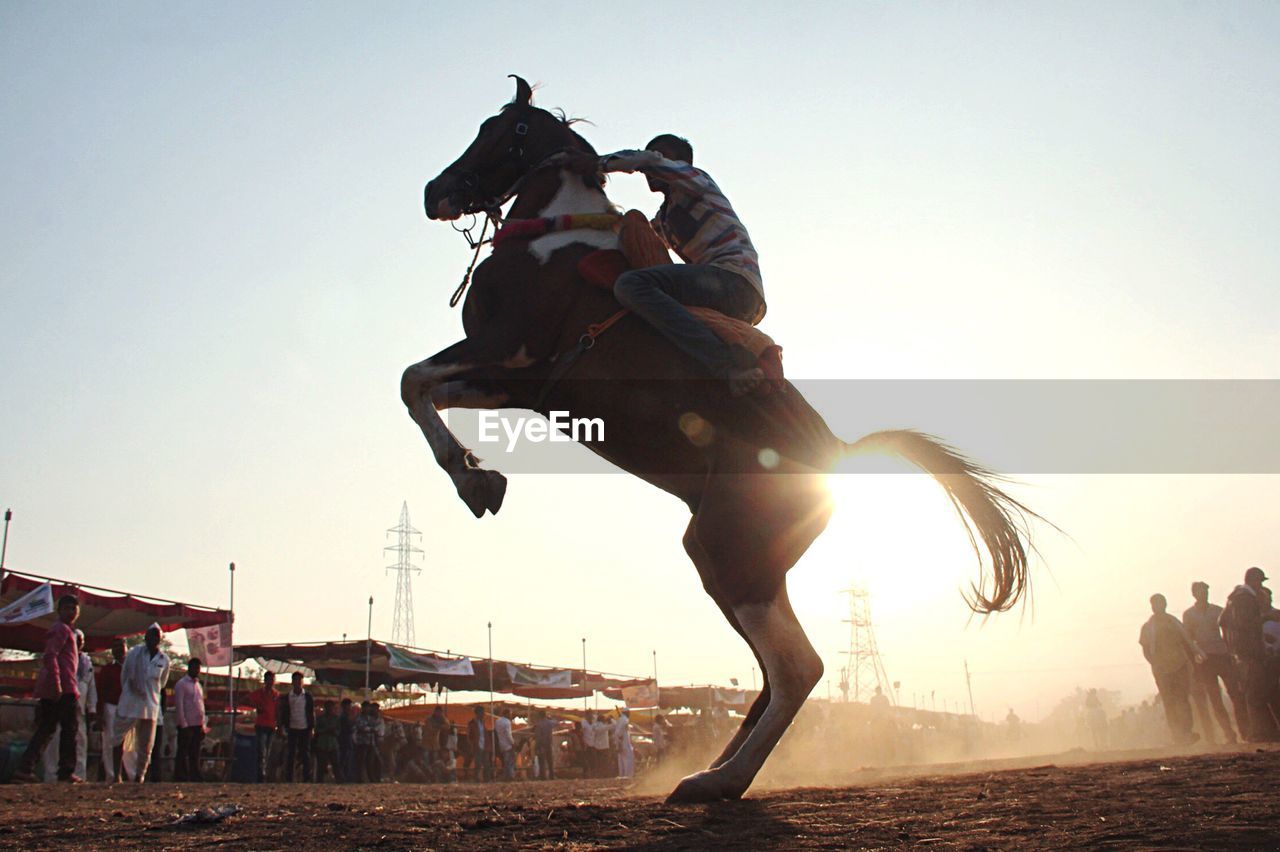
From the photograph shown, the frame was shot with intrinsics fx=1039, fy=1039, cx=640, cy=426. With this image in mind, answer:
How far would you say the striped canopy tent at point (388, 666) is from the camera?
25969 mm

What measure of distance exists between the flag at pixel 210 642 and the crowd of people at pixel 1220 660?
16.0 meters

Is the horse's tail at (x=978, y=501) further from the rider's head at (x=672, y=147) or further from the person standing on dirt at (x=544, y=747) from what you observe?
the person standing on dirt at (x=544, y=747)

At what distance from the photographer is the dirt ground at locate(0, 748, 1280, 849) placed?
322 centimetres

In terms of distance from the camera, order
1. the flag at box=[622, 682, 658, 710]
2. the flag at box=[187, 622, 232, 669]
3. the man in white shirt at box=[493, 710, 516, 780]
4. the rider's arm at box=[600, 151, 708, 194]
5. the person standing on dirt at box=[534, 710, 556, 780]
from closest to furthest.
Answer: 1. the rider's arm at box=[600, 151, 708, 194]
2. the flag at box=[187, 622, 232, 669]
3. the man in white shirt at box=[493, 710, 516, 780]
4. the person standing on dirt at box=[534, 710, 556, 780]
5. the flag at box=[622, 682, 658, 710]

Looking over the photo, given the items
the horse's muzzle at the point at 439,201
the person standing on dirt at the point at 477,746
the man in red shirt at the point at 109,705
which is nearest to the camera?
the horse's muzzle at the point at 439,201

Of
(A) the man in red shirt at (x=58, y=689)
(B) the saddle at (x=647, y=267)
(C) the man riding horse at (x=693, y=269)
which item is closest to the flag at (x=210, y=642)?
(A) the man in red shirt at (x=58, y=689)

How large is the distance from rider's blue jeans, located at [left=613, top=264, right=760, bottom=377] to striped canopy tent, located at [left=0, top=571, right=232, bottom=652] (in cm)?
1458

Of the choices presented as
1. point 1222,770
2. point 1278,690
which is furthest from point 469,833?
point 1278,690

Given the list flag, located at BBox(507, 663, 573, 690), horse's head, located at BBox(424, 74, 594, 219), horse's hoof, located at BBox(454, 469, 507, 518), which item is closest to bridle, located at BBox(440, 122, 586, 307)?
horse's head, located at BBox(424, 74, 594, 219)

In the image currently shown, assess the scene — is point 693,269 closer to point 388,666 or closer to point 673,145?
point 673,145

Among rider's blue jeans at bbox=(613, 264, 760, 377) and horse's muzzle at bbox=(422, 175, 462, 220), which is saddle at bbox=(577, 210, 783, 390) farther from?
horse's muzzle at bbox=(422, 175, 462, 220)

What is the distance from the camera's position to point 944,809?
3979mm

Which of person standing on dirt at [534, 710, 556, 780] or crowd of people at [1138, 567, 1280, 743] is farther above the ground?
crowd of people at [1138, 567, 1280, 743]

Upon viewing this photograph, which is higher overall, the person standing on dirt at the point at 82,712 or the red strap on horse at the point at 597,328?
the red strap on horse at the point at 597,328
